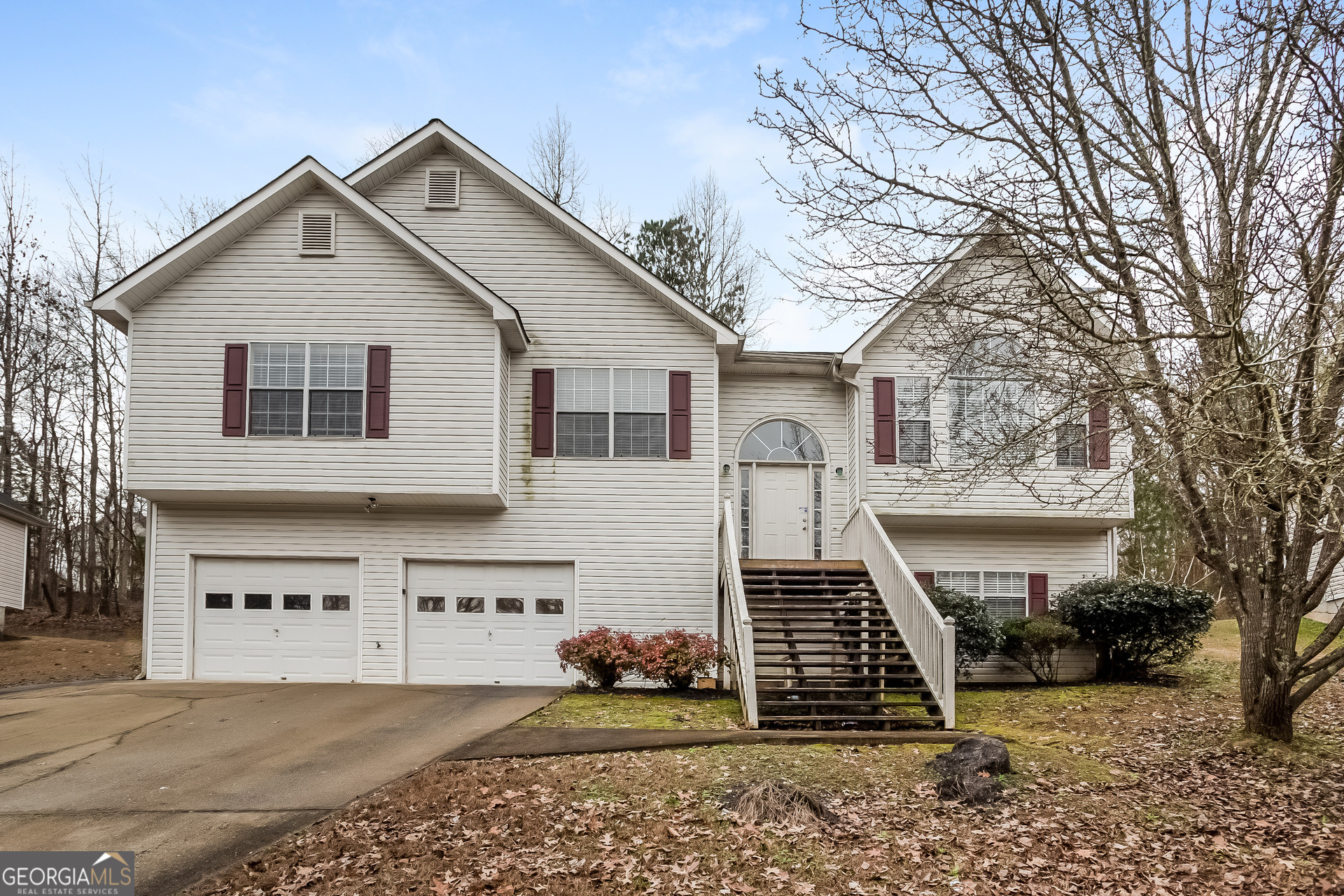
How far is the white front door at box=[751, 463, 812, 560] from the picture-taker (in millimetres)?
16344

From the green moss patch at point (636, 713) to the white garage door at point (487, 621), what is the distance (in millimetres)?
1905

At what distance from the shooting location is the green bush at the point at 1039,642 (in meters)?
15.5

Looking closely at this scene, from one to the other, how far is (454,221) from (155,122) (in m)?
4.60

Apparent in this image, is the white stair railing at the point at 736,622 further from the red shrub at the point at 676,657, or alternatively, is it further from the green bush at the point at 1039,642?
the green bush at the point at 1039,642

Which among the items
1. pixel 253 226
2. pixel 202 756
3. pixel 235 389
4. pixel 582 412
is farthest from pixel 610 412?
pixel 202 756

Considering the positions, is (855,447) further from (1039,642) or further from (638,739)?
(638,739)

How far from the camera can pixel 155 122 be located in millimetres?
14094

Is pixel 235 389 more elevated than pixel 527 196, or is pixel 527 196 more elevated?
pixel 527 196

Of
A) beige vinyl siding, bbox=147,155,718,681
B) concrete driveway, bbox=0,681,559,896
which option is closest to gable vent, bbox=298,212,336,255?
beige vinyl siding, bbox=147,155,718,681

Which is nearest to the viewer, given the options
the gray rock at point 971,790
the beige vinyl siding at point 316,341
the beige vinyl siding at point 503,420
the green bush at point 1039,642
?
the gray rock at point 971,790

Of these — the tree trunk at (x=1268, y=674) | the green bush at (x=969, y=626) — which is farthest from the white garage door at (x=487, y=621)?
the tree trunk at (x=1268, y=674)

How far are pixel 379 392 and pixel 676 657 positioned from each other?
19.7 feet

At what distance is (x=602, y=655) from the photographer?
13.4 meters

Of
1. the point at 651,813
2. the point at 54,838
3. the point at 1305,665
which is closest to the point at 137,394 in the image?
the point at 54,838
